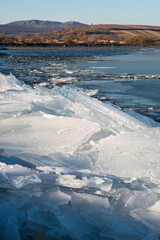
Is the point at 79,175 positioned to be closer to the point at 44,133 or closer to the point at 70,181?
the point at 70,181

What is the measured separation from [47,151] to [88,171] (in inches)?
15.5

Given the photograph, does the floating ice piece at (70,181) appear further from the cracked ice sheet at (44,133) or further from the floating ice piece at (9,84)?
the floating ice piece at (9,84)

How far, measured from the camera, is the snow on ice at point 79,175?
4.59ft

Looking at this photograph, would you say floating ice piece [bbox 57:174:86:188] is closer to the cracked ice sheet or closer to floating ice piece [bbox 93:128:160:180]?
floating ice piece [bbox 93:128:160:180]

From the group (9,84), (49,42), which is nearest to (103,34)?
(49,42)

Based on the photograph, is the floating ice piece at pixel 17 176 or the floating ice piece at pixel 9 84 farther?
the floating ice piece at pixel 9 84

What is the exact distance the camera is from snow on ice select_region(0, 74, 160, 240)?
4.59 ft

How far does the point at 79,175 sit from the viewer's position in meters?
1.77

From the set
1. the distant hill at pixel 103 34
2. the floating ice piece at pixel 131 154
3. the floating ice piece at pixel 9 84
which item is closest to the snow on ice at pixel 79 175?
the floating ice piece at pixel 131 154

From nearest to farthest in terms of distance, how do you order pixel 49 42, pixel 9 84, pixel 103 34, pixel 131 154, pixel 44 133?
pixel 131 154
pixel 44 133
pixel 9 84
pixel 49 42
pixel 103 34

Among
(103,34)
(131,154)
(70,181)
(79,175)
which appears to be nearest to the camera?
(70,181)

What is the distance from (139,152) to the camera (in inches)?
74.5

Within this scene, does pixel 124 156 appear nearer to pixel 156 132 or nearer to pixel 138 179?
pixel 138 179

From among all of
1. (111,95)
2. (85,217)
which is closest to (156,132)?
(85,217)
